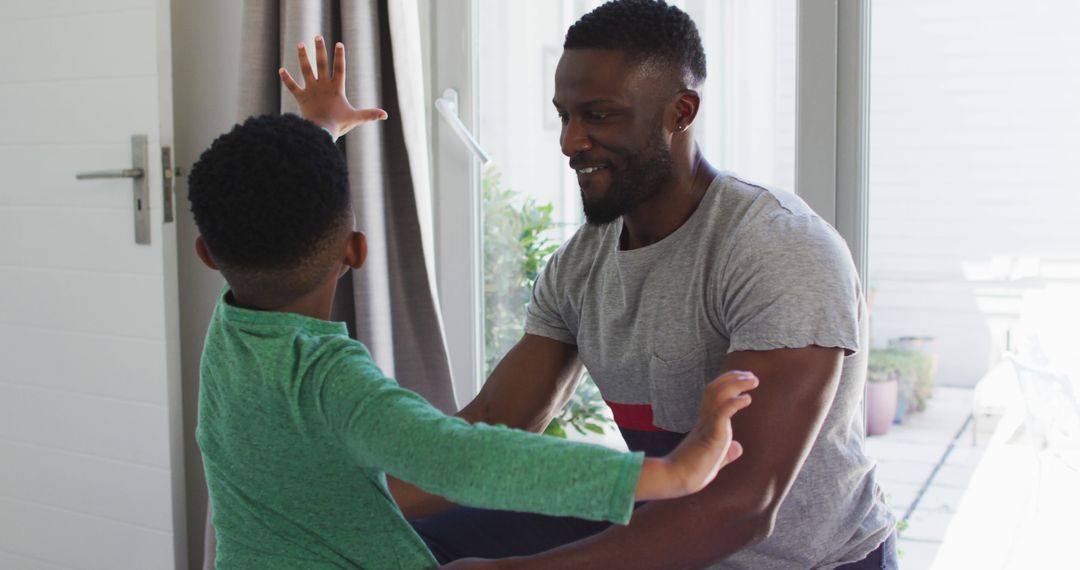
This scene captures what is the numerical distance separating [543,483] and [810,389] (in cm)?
45

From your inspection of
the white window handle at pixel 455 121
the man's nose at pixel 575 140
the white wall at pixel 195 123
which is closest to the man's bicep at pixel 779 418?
the man's nose at pixel 575 140

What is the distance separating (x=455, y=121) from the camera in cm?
254

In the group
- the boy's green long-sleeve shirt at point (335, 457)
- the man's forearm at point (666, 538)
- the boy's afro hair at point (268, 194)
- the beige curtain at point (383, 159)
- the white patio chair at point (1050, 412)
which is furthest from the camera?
the beige curtain at point (383, 159)

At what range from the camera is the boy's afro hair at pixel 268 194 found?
1.09 meters

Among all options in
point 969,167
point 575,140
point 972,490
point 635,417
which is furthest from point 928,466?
point 575,140

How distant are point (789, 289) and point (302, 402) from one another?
0.59 m

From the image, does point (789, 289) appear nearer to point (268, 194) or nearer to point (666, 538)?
point (666, 538)

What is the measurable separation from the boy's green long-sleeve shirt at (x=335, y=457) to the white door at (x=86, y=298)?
1.45m

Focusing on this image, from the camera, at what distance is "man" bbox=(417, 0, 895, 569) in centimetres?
126

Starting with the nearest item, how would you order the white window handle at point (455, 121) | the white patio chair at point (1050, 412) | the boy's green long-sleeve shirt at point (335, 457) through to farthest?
the boy's green long-sleeve shirt at point (335, 457) < the white patio chair at point (1050, 412) < the white window handle at point (455, 121)

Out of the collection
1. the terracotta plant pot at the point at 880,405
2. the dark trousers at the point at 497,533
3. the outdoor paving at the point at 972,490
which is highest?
the terracotta plant pot at the point at 880,405

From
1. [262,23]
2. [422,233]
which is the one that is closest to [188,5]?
[262,23]

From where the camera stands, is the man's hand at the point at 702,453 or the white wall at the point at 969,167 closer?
the man's hand at the point at 702,453

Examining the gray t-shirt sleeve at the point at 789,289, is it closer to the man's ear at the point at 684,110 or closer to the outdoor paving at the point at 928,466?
the man's ear at the point at 684,110
